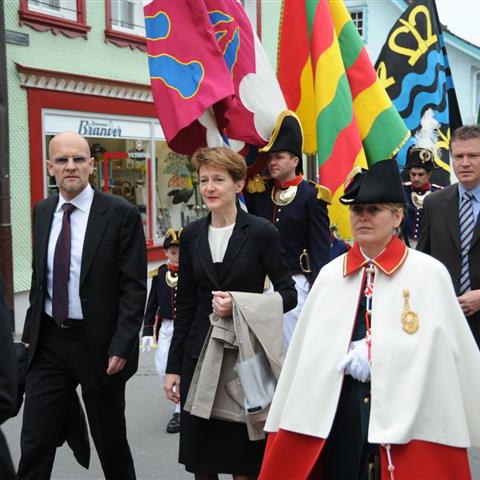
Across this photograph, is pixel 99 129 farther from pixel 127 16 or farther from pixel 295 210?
pixel 295 210

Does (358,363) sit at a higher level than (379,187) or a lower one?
lower

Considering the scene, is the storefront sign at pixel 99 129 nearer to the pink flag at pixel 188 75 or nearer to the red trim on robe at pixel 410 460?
the pink flag at pixel 188 75

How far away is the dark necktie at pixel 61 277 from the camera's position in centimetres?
398

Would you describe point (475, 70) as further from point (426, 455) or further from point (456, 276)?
point (426, 455)

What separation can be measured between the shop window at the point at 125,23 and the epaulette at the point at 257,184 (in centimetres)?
720

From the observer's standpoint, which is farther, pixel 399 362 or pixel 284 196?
pixel 284 196

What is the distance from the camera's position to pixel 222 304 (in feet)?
11.8

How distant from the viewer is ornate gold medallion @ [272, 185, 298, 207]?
17.3 ft

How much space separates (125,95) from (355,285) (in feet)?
31.8

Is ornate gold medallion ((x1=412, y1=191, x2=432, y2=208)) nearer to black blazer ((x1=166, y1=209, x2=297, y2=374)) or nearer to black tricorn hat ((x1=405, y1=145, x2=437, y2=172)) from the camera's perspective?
black tricorn hat ((x1=405, y1=145, x2=437, y2=172))

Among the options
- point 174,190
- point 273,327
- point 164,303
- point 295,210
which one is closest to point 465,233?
point 295,210

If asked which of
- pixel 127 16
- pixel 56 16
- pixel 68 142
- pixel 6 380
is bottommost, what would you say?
pixel 6 380

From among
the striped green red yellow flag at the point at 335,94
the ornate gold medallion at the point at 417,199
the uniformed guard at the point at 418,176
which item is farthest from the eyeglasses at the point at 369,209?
the ornate gold medallion at the point at 417,199

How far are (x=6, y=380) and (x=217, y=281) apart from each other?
5.01 ft
